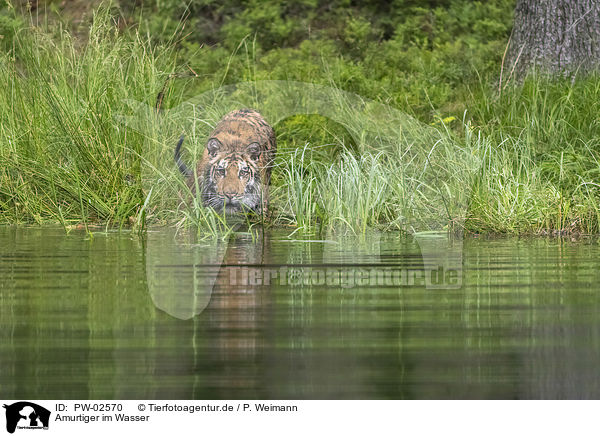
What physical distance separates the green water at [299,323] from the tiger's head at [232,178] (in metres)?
1.99

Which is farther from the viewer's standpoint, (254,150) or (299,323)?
(254,150)

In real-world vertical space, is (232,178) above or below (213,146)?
below

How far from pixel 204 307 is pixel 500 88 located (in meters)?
7.25

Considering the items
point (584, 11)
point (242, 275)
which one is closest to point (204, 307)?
point (242, 275)

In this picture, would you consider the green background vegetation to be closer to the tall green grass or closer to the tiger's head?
the tall green grass

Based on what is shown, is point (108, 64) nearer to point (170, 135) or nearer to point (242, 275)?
point (170, 135)

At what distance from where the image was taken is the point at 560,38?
1222cm

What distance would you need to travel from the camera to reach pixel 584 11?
1226 cm

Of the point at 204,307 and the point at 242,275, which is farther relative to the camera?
the point at 242,275

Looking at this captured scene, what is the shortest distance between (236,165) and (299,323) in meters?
5.28

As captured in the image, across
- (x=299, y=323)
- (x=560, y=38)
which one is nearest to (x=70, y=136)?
(x=299, y=323)
